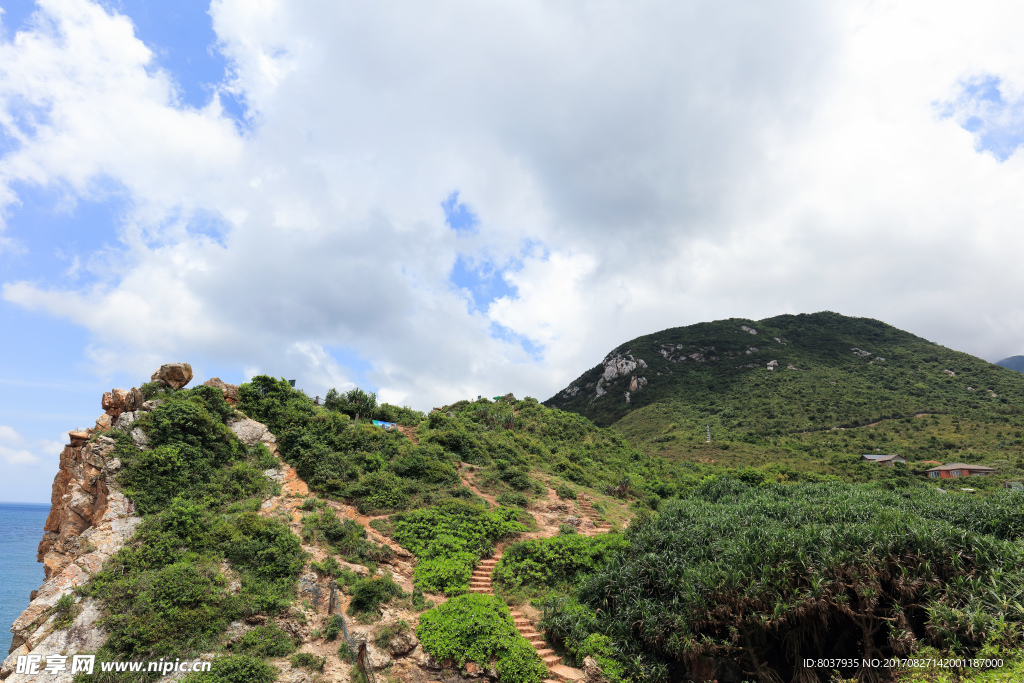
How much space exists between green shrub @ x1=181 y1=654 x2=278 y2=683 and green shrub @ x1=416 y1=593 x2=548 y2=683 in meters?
4.54

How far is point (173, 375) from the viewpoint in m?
22.8

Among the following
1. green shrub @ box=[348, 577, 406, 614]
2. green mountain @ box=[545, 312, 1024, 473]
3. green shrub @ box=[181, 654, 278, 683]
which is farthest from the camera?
green mountain @ box=[545, 312, 1024, 473]

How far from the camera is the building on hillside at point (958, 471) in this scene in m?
47.3

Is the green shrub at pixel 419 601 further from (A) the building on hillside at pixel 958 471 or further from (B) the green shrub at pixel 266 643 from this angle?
(A) the building on hillside at pixel 958 471

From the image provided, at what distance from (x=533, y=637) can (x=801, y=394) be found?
3292 inches

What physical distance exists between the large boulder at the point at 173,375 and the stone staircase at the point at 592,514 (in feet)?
78.4

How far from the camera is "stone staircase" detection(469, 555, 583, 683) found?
14359 mm

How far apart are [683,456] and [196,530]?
54.8 meters

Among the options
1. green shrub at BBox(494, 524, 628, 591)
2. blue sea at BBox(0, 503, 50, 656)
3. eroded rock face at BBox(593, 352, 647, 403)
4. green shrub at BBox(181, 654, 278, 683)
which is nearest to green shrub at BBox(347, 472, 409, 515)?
green shrub at BBox(494, 524, 628, 591)

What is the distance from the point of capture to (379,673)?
13.4 meters

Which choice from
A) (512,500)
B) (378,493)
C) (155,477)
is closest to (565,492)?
(512,500)

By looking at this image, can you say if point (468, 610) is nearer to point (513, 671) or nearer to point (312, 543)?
point (513, 671)

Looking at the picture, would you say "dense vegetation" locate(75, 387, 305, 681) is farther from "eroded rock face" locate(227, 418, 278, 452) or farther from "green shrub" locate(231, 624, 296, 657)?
"eroded rock face" locate(227, 418, 278, 452)

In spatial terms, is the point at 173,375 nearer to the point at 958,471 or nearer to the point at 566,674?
the point at 566,674
